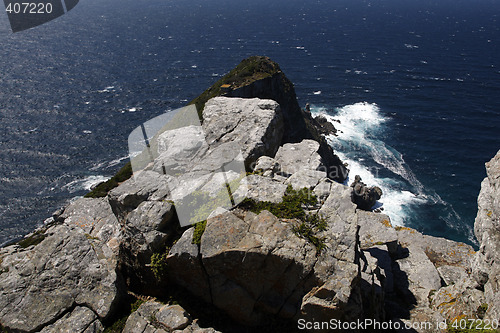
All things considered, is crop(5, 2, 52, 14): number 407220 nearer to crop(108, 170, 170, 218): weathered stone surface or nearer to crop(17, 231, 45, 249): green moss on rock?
crop(17, 231, 45, 249): green moss on rock

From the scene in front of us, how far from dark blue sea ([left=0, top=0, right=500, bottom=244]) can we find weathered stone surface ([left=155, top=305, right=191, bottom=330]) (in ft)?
153

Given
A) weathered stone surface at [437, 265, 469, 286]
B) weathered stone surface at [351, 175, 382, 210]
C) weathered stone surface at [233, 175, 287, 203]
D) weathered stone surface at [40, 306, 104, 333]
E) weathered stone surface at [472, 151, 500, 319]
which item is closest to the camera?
weathered stone surface at [40, 306, 104, 333]

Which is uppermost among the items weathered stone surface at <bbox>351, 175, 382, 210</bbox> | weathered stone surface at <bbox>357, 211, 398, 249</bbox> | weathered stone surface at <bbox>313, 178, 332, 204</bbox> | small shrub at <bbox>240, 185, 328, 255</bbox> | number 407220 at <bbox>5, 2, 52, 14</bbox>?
number 407220 at <bbox>5, 2, 52, 14</bbox>

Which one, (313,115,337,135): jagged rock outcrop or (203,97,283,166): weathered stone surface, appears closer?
(203,97,283,166): weathered stone surface

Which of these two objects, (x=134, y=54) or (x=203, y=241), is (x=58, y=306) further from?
(x=134, y=54)

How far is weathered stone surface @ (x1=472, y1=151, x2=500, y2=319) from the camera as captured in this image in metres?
12.5

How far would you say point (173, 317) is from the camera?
38.0ft

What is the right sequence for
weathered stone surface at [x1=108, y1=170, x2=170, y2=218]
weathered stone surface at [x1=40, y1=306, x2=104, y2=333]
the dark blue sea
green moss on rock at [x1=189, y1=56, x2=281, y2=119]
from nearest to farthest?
weathered stone surface at [x1=40, y1=306, x2=104, y2=333], weathered stone surface at [x1=108, y1=170, x2=170, y2=218], green moss on rock at [x1=189, y1=56, x2=281, y2=119], the dark blue sea

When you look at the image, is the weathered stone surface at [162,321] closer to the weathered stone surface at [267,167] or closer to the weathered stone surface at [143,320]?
the weathered stone surface at [143,320]

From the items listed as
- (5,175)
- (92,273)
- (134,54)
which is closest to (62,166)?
(5,175)

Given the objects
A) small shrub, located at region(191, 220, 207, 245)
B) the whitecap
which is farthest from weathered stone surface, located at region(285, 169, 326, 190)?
the whitecap

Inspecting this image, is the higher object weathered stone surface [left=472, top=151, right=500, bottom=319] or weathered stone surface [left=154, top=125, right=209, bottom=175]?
weathered stone surface [left=154, top=125, right=209, bottom=175]

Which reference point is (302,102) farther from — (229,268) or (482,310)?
(229,268)

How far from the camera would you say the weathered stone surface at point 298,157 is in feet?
56.3
